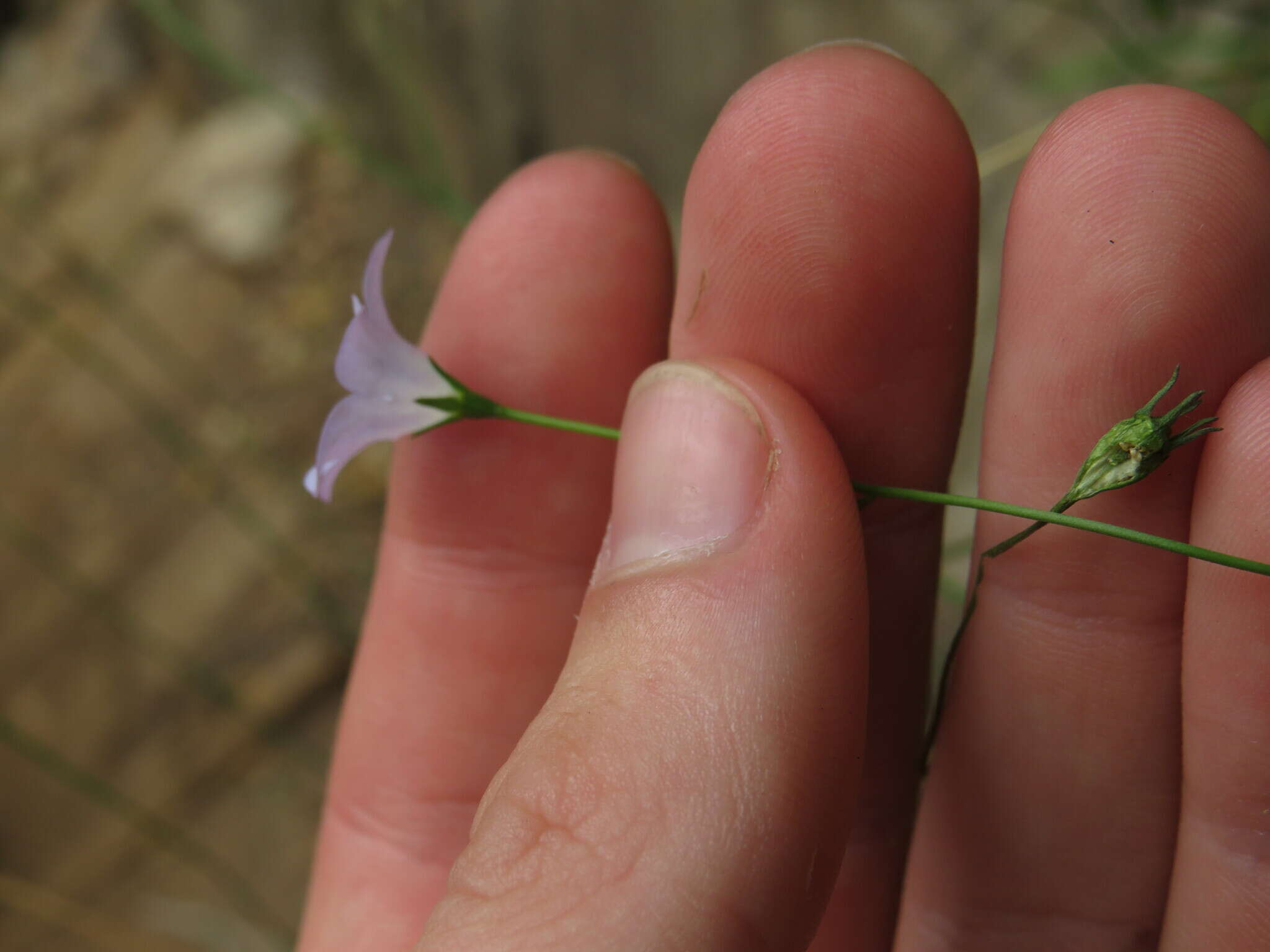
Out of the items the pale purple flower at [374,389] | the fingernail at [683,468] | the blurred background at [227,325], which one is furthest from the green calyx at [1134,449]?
the blurred background at [227,325]

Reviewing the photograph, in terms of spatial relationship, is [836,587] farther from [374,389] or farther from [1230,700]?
[374,389]

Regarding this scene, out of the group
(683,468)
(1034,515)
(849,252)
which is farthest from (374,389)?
(1034,515)

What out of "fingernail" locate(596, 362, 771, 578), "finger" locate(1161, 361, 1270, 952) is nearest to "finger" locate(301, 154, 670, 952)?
"fingernail" locate(596, 362, 771, 578)

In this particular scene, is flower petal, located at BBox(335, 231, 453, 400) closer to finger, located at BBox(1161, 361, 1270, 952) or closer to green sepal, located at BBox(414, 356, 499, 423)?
green sepal, located at BBox(414, 356, 499, 423)

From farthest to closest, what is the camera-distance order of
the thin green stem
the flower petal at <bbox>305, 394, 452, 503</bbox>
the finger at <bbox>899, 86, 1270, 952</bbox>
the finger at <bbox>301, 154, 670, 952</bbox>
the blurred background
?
the blurred background, the finger at <bbox>301, 154, 670, 952</bbox>, the flower petal at <bbox>305, 394, 452, 503</bbox>, the finger at <bbox>899, 86, 1270, 952</bbox>, the thin green stem

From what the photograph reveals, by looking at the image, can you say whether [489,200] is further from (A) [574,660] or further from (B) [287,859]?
(B) [287,859]

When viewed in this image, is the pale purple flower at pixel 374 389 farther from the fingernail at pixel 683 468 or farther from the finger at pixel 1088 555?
the finger at pixel 1088 555
